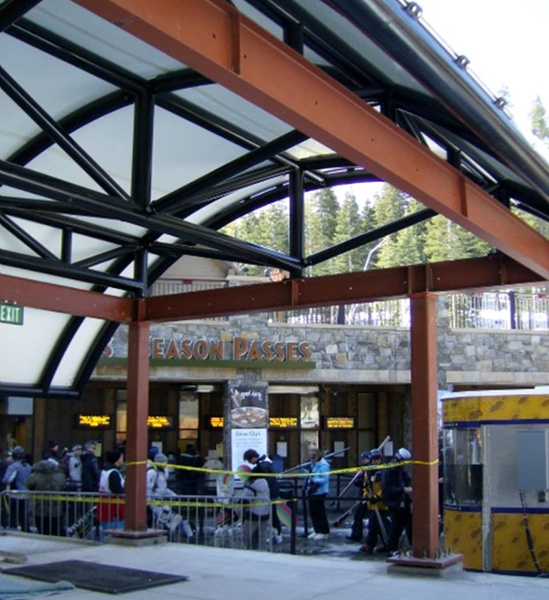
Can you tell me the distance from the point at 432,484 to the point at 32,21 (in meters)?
6.29

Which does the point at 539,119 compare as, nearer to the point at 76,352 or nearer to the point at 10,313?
the point at 76,352

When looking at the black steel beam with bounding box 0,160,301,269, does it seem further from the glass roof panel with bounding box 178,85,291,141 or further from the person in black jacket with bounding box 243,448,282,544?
the person in black jacket with bounding box 243,448,282,544

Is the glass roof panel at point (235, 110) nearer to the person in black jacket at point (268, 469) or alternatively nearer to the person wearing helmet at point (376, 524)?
the person in black jacket at point (268, 469)

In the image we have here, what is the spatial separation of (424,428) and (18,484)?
952cm

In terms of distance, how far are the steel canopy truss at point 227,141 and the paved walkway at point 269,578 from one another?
3.07 metres

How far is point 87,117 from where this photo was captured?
9.65 m

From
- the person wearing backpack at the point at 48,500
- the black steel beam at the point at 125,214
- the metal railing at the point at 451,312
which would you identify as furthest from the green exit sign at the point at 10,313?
the metal railing at the point at 451,312

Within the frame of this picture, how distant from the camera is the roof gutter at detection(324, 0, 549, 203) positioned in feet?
16.8

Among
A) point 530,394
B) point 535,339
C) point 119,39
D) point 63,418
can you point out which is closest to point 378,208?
point 535,339

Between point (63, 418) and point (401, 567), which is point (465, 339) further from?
point (401, 567)

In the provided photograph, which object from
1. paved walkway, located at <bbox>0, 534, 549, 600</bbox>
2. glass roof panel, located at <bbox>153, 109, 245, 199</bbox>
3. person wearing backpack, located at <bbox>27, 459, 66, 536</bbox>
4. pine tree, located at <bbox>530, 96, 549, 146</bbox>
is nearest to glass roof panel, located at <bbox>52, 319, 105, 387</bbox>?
person wearing backpack, located at <bbox>27, 459, 66, 536</bbox>

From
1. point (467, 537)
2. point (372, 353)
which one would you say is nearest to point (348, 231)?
point (372, 353)

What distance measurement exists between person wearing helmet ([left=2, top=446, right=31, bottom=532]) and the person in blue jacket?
5112 millimetres

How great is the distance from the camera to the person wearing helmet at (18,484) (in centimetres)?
1489
